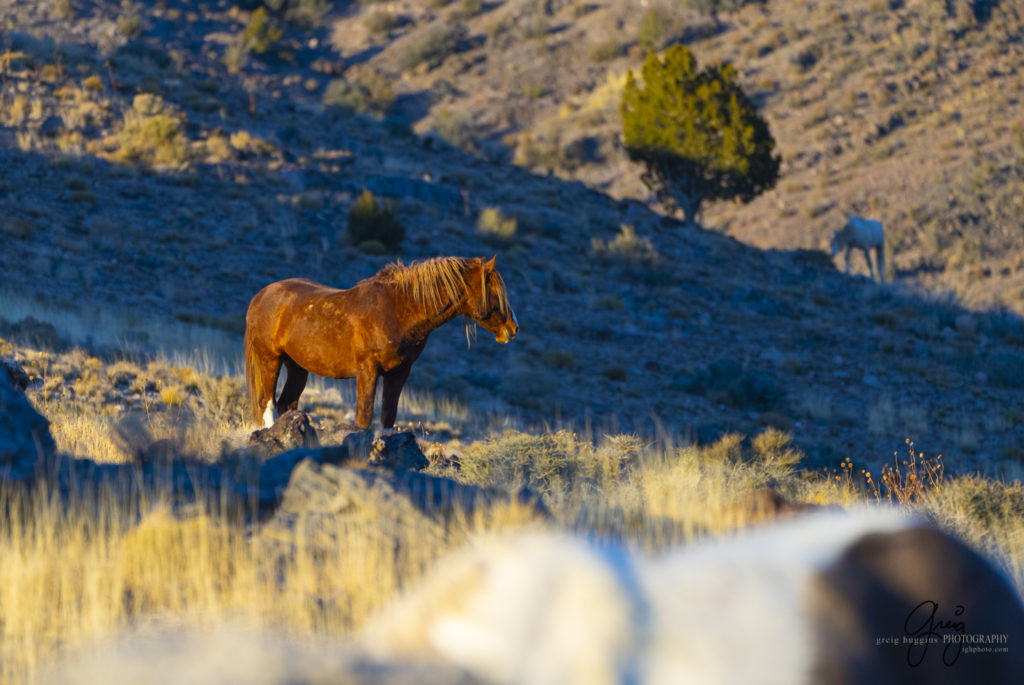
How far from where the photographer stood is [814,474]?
35.5 feet

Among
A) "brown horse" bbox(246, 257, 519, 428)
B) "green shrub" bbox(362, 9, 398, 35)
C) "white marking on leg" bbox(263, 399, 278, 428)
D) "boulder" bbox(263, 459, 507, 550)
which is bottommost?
"white marking on leg" bbox(263, 399, 278, 428)

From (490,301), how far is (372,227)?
15.4 metres

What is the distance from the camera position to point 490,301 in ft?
23.8

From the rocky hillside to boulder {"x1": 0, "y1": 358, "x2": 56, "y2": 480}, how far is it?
29.9ft

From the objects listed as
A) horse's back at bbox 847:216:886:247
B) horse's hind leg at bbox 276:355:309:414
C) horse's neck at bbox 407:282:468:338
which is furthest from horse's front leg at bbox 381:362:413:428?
horse's back at bbox 847:216:886:247

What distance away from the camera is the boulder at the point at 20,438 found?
4.49 m

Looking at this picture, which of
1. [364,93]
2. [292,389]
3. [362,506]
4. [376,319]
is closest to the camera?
[362,506]

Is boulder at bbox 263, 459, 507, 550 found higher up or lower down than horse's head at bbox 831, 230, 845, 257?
lower down

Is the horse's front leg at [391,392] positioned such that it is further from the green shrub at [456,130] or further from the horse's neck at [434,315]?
the green shrub at [456,130]

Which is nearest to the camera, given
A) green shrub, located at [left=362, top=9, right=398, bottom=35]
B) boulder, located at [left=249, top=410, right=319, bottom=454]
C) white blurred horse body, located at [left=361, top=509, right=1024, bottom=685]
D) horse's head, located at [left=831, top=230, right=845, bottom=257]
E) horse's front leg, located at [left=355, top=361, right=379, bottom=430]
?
white blurred horse body, located at [left=361, top=509, right=1024, bottom=685]

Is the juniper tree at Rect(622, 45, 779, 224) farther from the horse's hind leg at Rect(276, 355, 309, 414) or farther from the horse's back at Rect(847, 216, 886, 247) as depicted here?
the horse's hind leg at Rect(276, 355, 309, 414)

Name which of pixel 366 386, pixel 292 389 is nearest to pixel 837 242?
pixel 292 389

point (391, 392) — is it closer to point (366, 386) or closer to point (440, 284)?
point (366, 386)

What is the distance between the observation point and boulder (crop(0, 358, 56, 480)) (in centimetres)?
449
